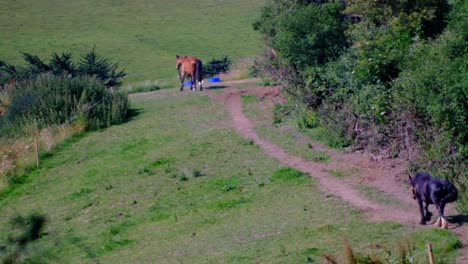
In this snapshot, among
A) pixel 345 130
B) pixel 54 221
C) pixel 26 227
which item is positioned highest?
pixel 26 227

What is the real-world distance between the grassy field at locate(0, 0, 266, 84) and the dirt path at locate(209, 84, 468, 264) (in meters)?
31.5

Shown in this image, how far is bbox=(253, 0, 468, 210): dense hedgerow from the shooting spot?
16.2 m

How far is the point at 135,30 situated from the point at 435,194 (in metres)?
59.1

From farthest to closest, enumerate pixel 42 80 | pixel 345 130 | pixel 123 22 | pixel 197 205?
pixel 123 22, pixel 42 80, pixel 345 130, pixel 197 205

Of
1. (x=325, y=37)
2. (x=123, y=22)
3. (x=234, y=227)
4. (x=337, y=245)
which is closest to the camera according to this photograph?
(x=337, y=245)

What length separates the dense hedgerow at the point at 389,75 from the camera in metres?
16.2

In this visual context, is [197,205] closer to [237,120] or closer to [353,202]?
[353,202]

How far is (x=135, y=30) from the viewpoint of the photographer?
6919cm

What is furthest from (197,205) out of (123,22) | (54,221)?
(123,22)

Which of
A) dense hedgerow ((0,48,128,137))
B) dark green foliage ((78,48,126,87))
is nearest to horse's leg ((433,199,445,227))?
dense hedgerow ((0,48,128,137))

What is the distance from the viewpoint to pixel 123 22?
237 ft

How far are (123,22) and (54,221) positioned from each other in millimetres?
55895

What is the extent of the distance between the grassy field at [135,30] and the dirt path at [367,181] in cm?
3154

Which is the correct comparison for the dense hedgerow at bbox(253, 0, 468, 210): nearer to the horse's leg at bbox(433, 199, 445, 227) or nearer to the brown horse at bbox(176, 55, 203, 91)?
the horse's leg at bbox(433, 199, 445, 227)
